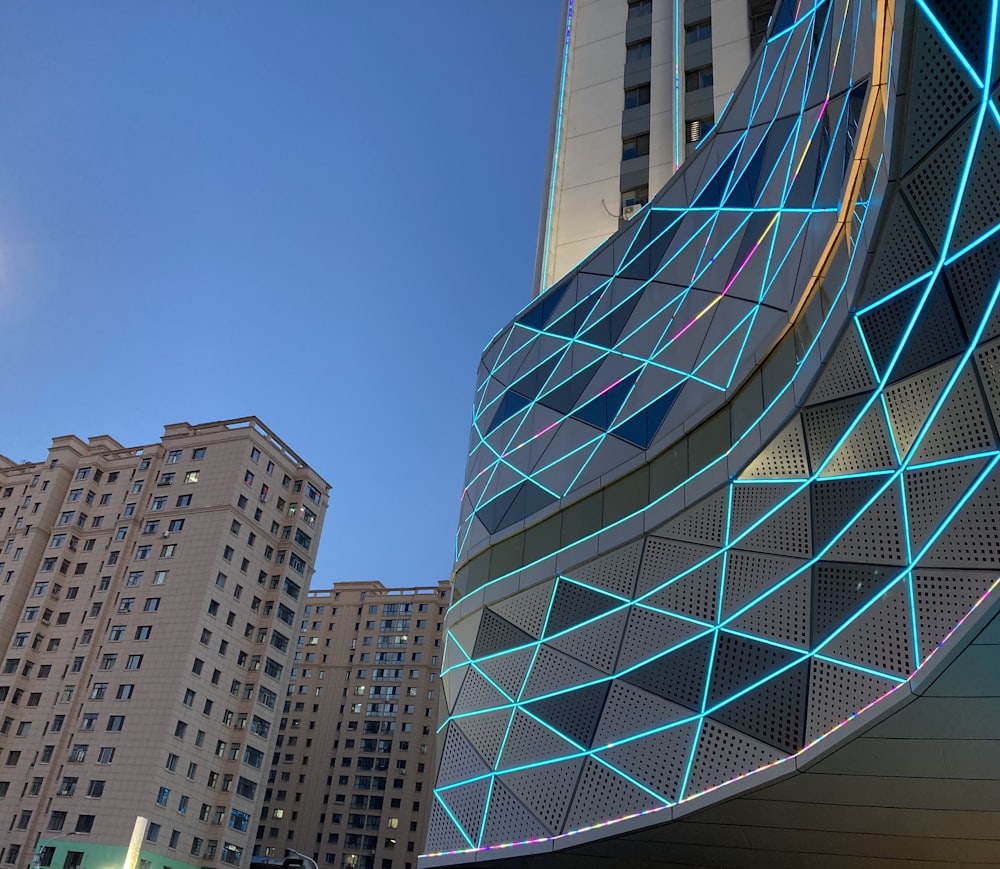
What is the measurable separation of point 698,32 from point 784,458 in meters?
31.1

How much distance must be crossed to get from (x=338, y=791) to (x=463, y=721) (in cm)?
8487

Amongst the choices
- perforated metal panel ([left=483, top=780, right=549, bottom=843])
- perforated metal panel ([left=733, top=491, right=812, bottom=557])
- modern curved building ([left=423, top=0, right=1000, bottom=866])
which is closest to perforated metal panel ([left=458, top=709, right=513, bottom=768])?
modern curved building ([left=423, top=0, right=1000, bottom=866])

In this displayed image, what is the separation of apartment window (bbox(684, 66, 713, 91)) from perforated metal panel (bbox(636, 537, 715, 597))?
26.8m

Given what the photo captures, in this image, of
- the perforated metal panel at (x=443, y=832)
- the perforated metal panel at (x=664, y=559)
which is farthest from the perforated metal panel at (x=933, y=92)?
the perforated metal panel at (x=443, y=832)

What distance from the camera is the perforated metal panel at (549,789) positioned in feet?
51.5

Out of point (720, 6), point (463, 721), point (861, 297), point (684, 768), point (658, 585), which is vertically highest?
point (720, 6)

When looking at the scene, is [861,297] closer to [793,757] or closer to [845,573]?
[845,573]

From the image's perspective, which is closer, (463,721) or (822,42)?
(822,42)

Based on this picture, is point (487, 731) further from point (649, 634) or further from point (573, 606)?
point (649, 634)

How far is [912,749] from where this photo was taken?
34.2 ft

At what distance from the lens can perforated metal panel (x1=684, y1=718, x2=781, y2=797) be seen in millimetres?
12414

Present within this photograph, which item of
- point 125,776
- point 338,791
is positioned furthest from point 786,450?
point 338,791

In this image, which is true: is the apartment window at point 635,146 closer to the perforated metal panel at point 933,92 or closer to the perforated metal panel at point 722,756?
the perforated metal panel at point 933,92

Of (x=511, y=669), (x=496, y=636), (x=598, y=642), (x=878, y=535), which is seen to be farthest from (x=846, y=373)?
(x=496, y=636)
